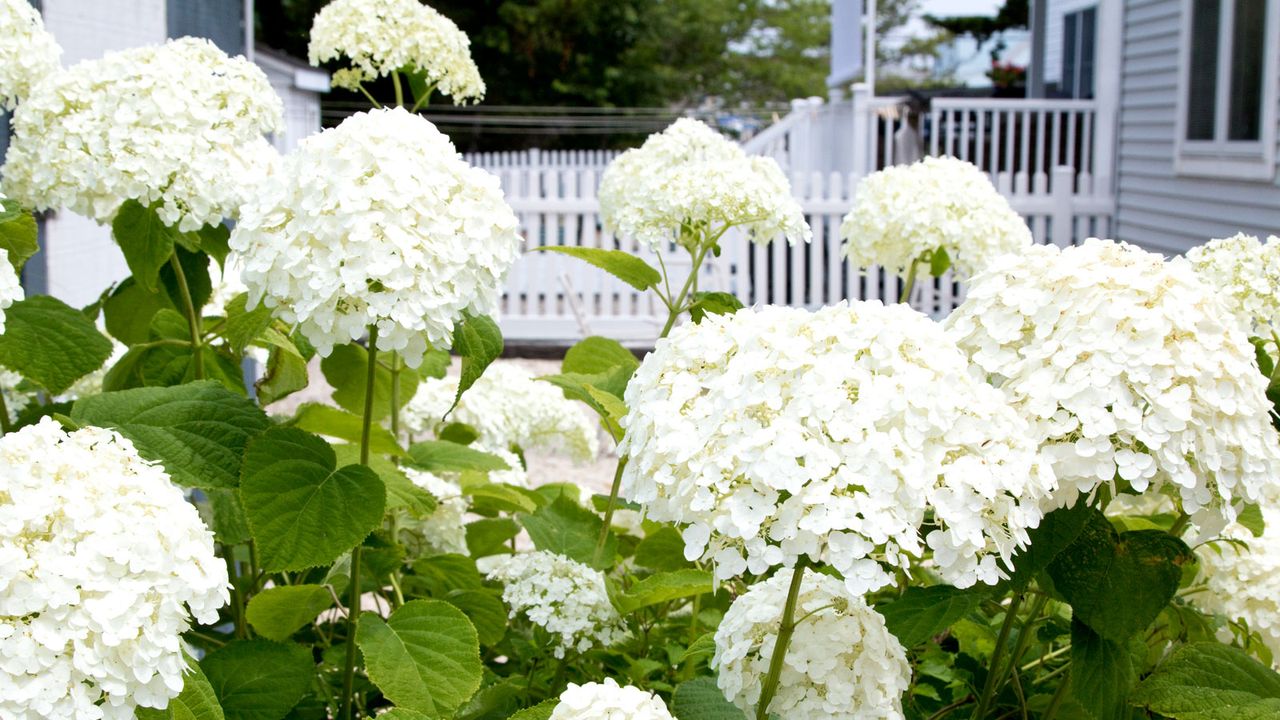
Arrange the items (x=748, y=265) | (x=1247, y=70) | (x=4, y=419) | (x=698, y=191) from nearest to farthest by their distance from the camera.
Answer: (x=4, y=419), (x=698, y=191), (x=1247, y=70), (x=748, y=265)

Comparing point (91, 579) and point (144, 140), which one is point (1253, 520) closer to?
point (91, 579)

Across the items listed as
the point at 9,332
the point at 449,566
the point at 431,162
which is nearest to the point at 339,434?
the point at 449,566

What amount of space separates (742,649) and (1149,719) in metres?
0.60

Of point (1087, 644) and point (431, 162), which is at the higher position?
point (431, 162)

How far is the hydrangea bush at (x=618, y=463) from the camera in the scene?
108 centimetres

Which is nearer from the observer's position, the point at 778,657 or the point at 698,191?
the point at 778,657

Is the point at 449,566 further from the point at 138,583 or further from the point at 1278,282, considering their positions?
the point at 1278,282

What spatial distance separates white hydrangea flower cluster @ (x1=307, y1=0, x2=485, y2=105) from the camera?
7.61ft

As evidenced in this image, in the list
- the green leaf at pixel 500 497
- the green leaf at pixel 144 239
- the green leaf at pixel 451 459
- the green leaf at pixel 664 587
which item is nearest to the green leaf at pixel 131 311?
the green leaf at pixel 144 239

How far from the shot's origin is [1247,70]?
8.27 metres

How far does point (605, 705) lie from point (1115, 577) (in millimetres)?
605

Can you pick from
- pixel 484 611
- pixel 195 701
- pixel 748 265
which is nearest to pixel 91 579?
pixel 195 701

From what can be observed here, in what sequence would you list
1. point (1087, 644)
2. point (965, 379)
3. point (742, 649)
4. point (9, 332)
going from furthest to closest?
point (9, 332)
point (1087, 644)
point (742, 649)
point (965, 379)

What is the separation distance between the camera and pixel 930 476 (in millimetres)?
1091
